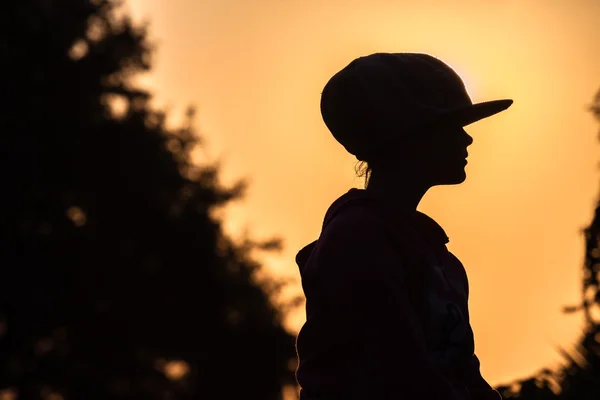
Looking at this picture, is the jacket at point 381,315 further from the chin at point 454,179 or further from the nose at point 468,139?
the nose at point 468,139

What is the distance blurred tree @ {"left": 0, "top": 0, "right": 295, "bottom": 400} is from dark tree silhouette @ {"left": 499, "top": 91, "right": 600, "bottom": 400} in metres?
27.5

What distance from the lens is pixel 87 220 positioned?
33.9 metres

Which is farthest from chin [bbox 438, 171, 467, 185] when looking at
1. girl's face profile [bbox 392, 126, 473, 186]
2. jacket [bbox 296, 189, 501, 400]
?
jacket [bbox 296, 189, 501, 400]

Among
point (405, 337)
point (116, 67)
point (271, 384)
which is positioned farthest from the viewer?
point (271, 384)

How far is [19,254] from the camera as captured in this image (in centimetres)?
3247

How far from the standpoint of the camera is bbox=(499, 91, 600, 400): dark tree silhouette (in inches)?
195

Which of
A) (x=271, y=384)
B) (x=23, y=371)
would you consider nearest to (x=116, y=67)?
(x=23, y=371)

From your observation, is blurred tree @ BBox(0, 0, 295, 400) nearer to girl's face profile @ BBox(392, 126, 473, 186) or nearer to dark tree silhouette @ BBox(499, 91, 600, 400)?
dark tree silhouette @ BBox(499, 91, 600, 400)

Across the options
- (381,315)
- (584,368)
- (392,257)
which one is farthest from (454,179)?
(584,368)

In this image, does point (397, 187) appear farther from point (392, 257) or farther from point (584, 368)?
point (584, 368)

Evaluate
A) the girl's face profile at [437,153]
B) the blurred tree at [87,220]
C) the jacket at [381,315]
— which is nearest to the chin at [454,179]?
the girl's face profile at [437,153]

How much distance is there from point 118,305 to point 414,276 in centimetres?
3076

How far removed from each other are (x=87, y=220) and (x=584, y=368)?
29.2 meters

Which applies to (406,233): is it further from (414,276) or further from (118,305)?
(118,305)
